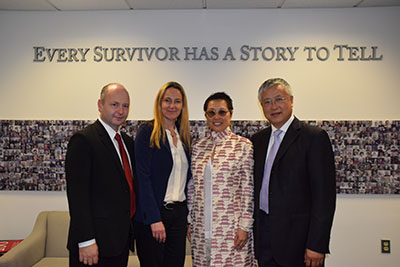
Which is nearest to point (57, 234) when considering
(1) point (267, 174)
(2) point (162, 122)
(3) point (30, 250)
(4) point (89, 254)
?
(3) point (30, 250)

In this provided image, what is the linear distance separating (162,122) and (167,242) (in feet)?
2.95

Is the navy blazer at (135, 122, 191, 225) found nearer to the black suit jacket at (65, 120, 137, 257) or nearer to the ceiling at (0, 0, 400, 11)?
the black suit jacket at (65, 120, 137, 257)

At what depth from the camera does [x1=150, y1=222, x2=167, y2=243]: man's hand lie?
216 centimetres

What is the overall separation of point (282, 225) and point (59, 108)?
305cm

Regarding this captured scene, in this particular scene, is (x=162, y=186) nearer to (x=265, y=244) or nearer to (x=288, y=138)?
(x=265, y=244)

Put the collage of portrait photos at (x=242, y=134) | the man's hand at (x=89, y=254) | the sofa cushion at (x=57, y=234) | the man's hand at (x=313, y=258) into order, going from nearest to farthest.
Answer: the man's hand at (x=89, y=254)
the man's hand at (x=313, y=258)
the sofa cushion at (x=57, y=234)
the collage of portrait photos at (x=242, y=134)

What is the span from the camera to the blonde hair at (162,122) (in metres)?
2.30

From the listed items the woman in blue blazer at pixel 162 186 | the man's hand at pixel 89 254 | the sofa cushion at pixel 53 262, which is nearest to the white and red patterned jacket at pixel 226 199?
the woman in blue blazer at pixel 162 186

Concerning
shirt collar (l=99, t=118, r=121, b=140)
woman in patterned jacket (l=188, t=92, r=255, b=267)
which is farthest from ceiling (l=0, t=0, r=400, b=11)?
shirt collar (l=99, t=118, r=121, b=140)

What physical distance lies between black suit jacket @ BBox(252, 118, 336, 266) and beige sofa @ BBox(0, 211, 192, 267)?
4.66 feet

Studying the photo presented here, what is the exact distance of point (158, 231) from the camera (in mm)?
2166

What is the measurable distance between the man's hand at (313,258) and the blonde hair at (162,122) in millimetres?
1160

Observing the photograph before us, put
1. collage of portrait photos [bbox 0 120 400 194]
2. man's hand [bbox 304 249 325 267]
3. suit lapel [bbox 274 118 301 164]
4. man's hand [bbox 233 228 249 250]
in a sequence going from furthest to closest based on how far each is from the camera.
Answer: collage of portrait photos [bbox 0 120 400 194], man's hand [bbox 233 228 249 250], suit lapel [bbox 274 118 301 164], man's hand [bbox 304 249 325 267]

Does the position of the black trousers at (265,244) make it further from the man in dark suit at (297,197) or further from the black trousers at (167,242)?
the black trousers at (167,242)
